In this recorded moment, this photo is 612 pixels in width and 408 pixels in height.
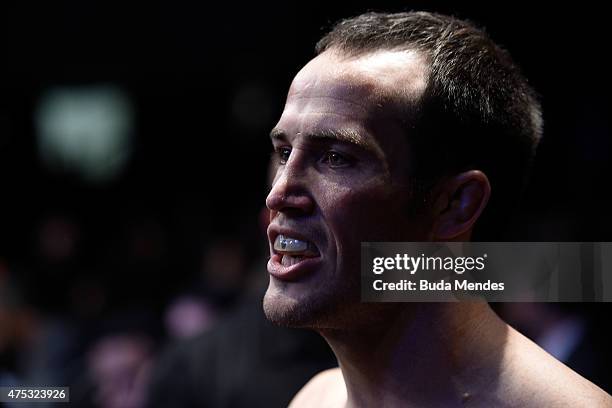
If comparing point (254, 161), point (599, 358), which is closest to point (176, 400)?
point (599, 358)

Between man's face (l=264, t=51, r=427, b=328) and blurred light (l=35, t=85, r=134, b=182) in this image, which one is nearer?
man's face (l=264, t=51, r=427, b=328)

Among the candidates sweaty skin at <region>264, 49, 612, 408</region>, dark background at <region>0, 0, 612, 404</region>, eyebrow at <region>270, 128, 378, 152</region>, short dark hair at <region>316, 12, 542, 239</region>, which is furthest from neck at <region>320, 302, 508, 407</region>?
dark background at <region>0, 0, 612, 404</region>

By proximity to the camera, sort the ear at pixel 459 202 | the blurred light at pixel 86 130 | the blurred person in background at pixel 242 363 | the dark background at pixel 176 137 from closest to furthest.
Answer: the ear at pixel 459 202 < the blurred person in background at pixel 242 363 < the dark background at pixel 176 137 < the blurred light at pixel 86 130

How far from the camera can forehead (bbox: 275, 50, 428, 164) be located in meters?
1.90

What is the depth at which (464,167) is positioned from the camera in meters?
1.95

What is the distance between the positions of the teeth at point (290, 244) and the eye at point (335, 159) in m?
0.18

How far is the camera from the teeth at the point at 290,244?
6.31 feet

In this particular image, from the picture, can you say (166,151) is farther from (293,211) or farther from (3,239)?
(293,211)

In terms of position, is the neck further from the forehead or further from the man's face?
the forehead

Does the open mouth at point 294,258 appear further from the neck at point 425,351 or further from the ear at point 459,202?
the ear at point 459,202

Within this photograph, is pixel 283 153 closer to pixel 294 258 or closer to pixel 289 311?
pixel 294 258

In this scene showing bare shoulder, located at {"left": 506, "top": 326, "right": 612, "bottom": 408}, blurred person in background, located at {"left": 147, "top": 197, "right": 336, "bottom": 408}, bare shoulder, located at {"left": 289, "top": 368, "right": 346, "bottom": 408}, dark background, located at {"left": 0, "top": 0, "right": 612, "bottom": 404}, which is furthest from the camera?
dark background, located at {"left": 0, "top": 0, "right": 612, "bottom": 404}

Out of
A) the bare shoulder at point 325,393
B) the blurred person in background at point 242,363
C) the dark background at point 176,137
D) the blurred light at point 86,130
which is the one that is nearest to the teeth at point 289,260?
the bare shoulder at point 325,393

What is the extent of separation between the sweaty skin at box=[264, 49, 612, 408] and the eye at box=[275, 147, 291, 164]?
2 cm
